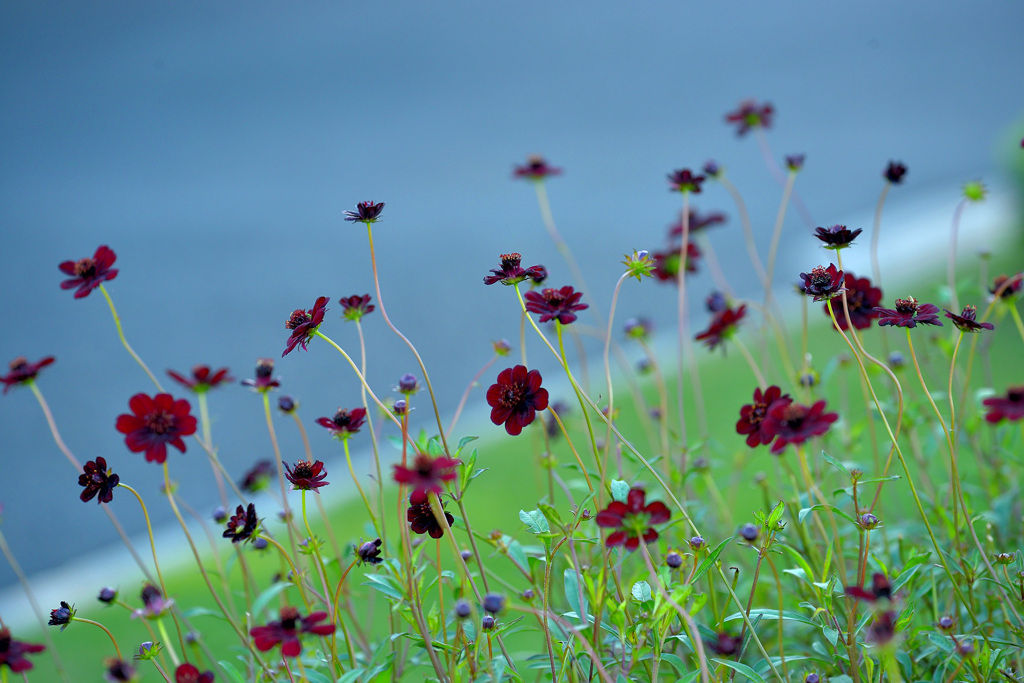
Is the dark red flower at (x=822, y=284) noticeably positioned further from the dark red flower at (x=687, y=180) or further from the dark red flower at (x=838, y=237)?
the dark red flower at (x=687, y=180)

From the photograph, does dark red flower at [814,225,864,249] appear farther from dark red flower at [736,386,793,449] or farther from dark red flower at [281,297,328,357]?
dark red flower at [281,297,328,357]

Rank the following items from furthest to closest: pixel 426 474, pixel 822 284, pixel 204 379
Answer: pixel 204 379
pixel 822 284
pixel 426 474

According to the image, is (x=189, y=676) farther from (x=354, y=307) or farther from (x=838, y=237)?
(x=838, y=237)

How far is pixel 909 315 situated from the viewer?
0.61 metres

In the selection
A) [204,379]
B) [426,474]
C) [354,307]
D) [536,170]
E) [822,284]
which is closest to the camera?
[426,474]

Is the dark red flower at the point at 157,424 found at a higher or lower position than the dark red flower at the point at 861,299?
higher

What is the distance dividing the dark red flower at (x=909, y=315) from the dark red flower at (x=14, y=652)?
26.7 inches

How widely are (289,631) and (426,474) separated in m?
0.15

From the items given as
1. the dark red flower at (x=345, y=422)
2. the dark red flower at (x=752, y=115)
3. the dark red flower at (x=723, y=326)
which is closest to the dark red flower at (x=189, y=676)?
the dark red flower at (x=345, y=422)

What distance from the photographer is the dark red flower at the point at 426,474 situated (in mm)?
445

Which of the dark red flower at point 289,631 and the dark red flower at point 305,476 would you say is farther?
the dark red flower at point 305,476

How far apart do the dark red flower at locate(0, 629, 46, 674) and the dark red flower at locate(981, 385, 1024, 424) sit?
677mm

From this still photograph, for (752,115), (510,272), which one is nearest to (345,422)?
(510,272)

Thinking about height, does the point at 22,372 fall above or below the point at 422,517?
above
